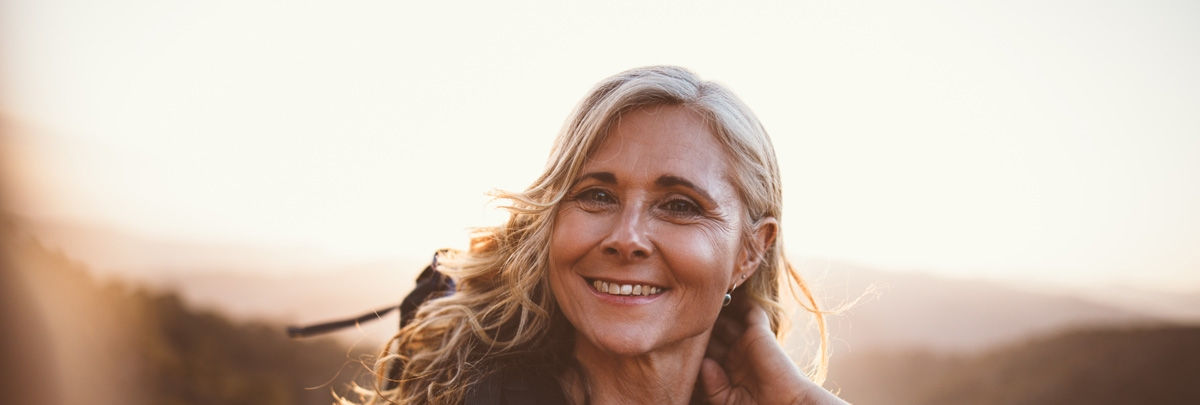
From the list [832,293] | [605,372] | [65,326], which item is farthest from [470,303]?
[65,326]

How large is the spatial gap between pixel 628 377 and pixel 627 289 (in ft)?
1.48

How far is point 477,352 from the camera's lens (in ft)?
8.87

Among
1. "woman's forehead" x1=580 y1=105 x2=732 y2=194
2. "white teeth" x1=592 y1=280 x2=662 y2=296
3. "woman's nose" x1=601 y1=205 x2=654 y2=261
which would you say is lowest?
"white teeth" x1=592 y1=280 x2=662 y2=296

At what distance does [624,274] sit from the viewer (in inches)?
92.6

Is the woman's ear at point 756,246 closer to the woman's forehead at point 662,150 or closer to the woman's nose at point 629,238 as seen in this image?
the woman's forehead at point 662,150

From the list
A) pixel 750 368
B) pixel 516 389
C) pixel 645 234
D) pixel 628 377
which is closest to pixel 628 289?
pixel 645 234

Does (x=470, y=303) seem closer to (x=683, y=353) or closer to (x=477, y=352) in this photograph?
(x=477, y=352)

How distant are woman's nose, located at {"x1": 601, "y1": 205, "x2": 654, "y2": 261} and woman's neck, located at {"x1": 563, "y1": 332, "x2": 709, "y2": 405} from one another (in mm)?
489

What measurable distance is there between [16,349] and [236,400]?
145 centimetres

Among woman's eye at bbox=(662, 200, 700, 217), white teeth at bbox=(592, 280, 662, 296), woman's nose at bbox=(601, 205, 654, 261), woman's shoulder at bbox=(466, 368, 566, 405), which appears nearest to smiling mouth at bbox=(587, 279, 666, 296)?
white teeth at bbox=(592, 280, 662, 296)

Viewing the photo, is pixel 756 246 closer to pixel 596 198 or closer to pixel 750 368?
pixel 750 368

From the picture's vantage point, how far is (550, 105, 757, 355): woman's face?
2369mm

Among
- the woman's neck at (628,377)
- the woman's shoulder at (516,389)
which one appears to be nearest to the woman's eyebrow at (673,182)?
the woman's neck at (628,377)

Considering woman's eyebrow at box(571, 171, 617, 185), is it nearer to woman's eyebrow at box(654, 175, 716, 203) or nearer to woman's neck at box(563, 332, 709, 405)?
woman's eyebrow at box(654, 175, 716, 203)
